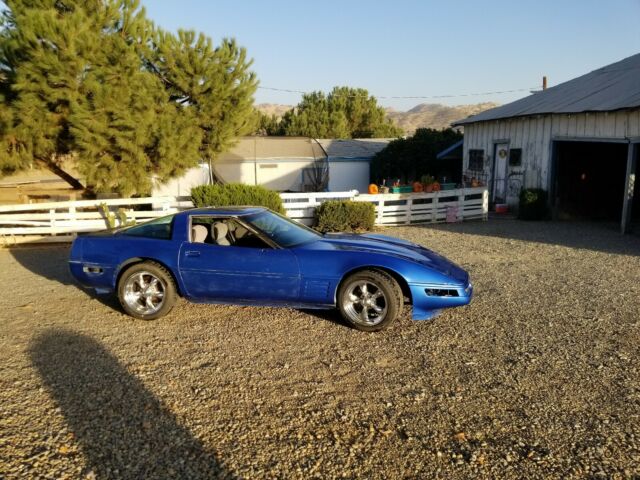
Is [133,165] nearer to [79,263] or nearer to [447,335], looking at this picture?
[79,263]

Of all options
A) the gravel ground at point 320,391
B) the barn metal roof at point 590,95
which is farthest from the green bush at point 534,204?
the gravel ground at point 320,391

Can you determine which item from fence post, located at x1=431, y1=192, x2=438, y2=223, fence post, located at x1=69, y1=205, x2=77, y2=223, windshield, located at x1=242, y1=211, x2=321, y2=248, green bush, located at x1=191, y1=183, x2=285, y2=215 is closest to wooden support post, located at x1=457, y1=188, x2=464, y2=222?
fence post, located at x1=431, y1=192, x2=438, y2=223

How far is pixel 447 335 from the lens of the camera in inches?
201

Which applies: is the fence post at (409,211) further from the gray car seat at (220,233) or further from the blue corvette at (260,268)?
the gray car seat at (220,233)

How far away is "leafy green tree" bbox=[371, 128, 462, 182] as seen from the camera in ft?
77.2

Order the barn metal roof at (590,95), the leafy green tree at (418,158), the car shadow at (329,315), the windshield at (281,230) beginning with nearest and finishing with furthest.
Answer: the car shadow at (329,315), the windshield at (281,230), the barn metal roof at (590,95), the leafy green tree at (418,158)

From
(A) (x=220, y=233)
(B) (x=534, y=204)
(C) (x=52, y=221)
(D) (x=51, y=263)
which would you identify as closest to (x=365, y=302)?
(A) (x=220, y=233)

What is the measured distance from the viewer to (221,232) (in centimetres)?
575

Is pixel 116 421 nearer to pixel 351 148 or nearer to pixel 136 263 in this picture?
pixel 136 263

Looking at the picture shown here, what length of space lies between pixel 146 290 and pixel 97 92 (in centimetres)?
753

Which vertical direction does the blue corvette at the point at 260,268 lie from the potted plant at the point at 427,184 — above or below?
below

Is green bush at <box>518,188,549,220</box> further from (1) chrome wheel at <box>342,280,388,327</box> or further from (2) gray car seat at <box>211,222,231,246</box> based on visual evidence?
(2) gray car seat at <box>211,222,231,246</box>

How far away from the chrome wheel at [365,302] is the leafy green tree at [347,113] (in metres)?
35.4

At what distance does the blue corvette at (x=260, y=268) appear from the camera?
512 cm
